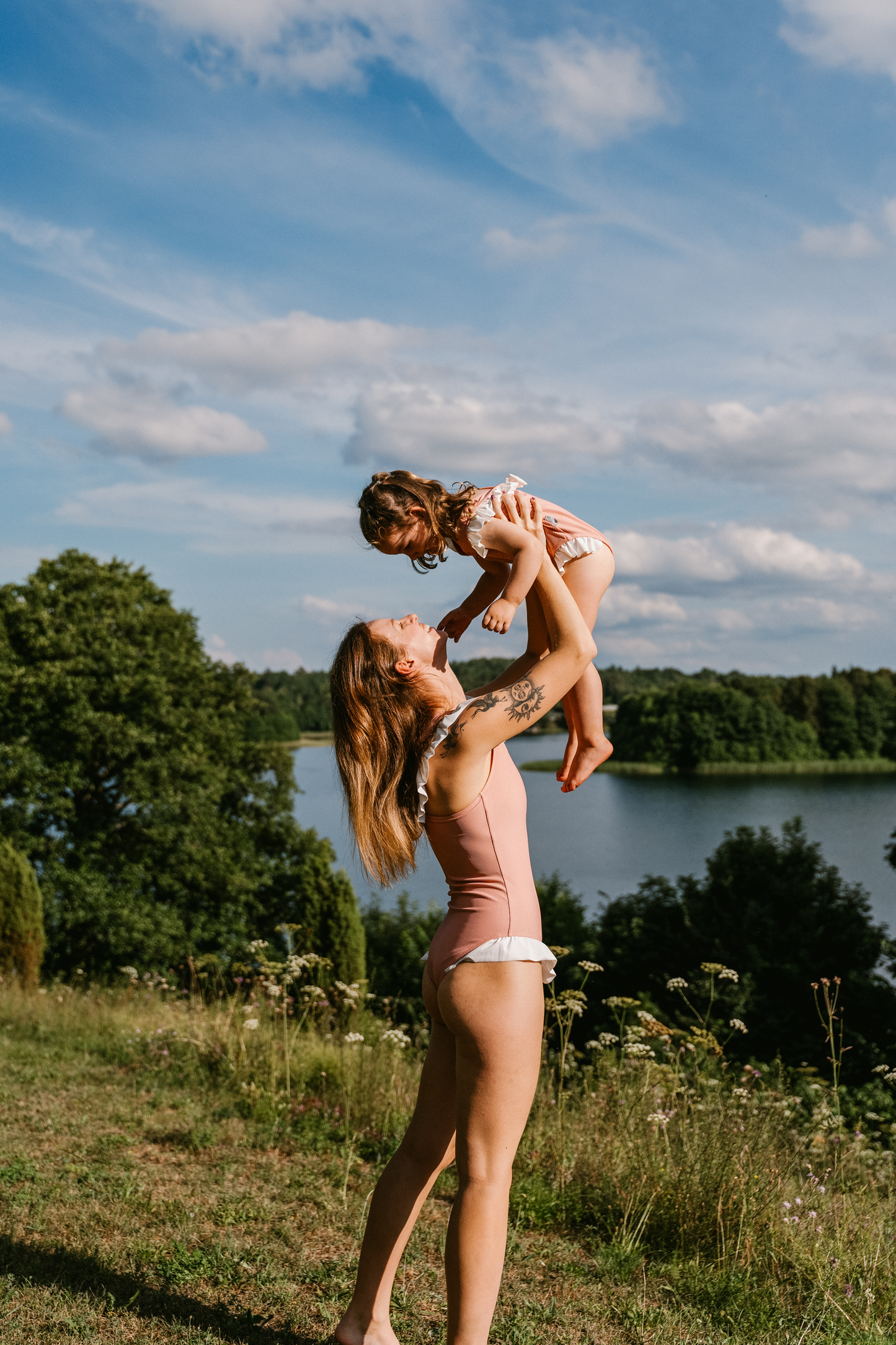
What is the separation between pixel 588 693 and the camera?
8.02 feet

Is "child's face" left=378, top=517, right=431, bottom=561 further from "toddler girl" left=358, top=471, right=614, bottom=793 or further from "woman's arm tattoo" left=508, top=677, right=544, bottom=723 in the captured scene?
"woman's arm tattoo" left=508, top=677, right=544, bottom=723

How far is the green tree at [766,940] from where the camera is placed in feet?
34.2

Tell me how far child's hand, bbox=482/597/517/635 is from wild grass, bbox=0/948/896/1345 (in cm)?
211

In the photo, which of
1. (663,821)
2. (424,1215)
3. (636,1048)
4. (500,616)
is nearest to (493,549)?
(500,616)

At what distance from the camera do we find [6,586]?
1738 cm

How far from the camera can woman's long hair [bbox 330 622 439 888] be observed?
2.23 metres

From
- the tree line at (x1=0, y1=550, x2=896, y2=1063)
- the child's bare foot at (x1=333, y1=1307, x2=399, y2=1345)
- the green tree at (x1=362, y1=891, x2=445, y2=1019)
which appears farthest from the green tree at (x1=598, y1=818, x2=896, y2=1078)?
the child's bare foot at (x1=333, y1=1307, x2=399, y2=1345)

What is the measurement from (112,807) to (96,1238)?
1508cm

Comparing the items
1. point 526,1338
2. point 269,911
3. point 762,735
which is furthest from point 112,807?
point 762,735

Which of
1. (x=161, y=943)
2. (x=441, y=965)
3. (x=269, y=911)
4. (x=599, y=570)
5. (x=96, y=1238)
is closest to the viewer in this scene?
(x=441, y=965)

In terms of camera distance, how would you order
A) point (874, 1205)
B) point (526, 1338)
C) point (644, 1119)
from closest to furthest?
point (526, 1338), point (874, 1205), point (644, 1119)

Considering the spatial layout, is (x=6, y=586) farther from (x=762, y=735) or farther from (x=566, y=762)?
(x=762, y=735)

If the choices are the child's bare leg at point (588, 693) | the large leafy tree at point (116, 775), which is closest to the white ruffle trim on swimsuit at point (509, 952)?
the child's bare leg at point (588, 693)

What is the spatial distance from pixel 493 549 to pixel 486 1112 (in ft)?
4.09
